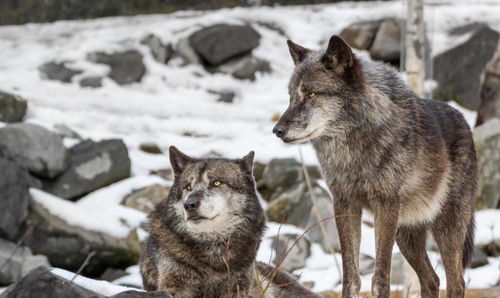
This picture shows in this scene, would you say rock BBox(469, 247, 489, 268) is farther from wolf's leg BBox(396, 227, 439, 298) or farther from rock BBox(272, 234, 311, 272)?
wolf's leg BBox(396, 227, 439, 298)

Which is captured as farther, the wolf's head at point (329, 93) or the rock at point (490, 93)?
the rock at point (490, 93)

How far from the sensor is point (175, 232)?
4.51m

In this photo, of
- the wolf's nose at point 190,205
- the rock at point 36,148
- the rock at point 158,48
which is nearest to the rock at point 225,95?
the rock at point 158,48

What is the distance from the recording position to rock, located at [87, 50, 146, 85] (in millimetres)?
16297

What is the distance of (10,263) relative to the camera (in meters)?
8.62

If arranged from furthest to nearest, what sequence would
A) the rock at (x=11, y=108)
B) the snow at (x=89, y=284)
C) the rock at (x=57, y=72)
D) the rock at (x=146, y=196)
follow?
the rock at (x=57, y=72)
the rock at (x=11, y=108)
the rock at (x=146, y=196)
the snow at (x=89, y=284)

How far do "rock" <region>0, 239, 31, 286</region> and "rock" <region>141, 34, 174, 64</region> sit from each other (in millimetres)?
8492

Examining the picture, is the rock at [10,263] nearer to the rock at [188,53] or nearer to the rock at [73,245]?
the rock at [73,245]

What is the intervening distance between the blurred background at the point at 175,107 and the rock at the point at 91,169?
22 millimetres

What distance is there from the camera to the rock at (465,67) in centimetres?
1525

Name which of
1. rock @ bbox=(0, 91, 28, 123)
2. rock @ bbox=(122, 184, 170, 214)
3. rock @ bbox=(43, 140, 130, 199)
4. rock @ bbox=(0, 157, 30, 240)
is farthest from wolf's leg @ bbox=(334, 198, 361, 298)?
rock @ bbox=(0, 91, 28, 123)

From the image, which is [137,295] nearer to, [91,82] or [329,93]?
[329,93]

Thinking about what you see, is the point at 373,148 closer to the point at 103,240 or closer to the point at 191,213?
the point at 191,213

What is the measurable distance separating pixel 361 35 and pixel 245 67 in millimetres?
2808
